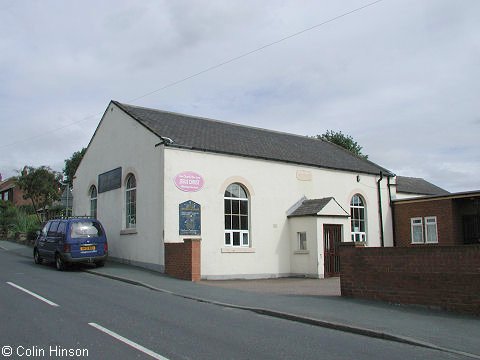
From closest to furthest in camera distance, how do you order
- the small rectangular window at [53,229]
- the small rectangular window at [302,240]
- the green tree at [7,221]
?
the small rectangular window at [53,229] → the small rectangular window at [302,240] → the green tree at [7,221]

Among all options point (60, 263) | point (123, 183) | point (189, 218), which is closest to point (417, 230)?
point (189, 218)

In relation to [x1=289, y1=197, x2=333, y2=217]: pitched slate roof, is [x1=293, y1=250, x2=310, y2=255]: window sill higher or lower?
lower

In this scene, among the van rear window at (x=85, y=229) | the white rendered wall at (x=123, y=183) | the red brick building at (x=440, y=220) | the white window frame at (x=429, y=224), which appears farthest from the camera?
the white window frame at (x=429, y=224)

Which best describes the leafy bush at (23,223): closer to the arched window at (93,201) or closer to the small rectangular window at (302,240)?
the arched window at (93,201)

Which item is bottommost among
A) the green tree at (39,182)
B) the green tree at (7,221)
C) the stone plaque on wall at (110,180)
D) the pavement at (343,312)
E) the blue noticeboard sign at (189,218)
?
the pavement at (343,312)

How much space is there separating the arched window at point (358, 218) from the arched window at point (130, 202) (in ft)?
35.0

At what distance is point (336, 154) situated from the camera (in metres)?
26.4

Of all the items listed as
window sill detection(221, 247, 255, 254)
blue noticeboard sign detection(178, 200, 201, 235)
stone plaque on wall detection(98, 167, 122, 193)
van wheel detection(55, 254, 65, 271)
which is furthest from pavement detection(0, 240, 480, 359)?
stone plaque on wall detection(98, 167, 122, 193)

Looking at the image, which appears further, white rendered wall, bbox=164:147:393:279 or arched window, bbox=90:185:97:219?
arched window, bbox=90:185:97:219

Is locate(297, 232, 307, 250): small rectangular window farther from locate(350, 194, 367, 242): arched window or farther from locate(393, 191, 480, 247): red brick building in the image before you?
locate(393, 191, 480, 247): red brick building

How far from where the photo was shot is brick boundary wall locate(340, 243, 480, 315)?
9.81 m

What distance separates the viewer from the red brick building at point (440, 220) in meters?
22.5

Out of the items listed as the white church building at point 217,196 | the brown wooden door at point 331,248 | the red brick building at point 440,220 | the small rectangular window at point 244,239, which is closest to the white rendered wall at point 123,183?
the white church building at point 217,196

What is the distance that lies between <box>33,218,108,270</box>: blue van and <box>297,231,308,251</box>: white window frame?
7.83 m
